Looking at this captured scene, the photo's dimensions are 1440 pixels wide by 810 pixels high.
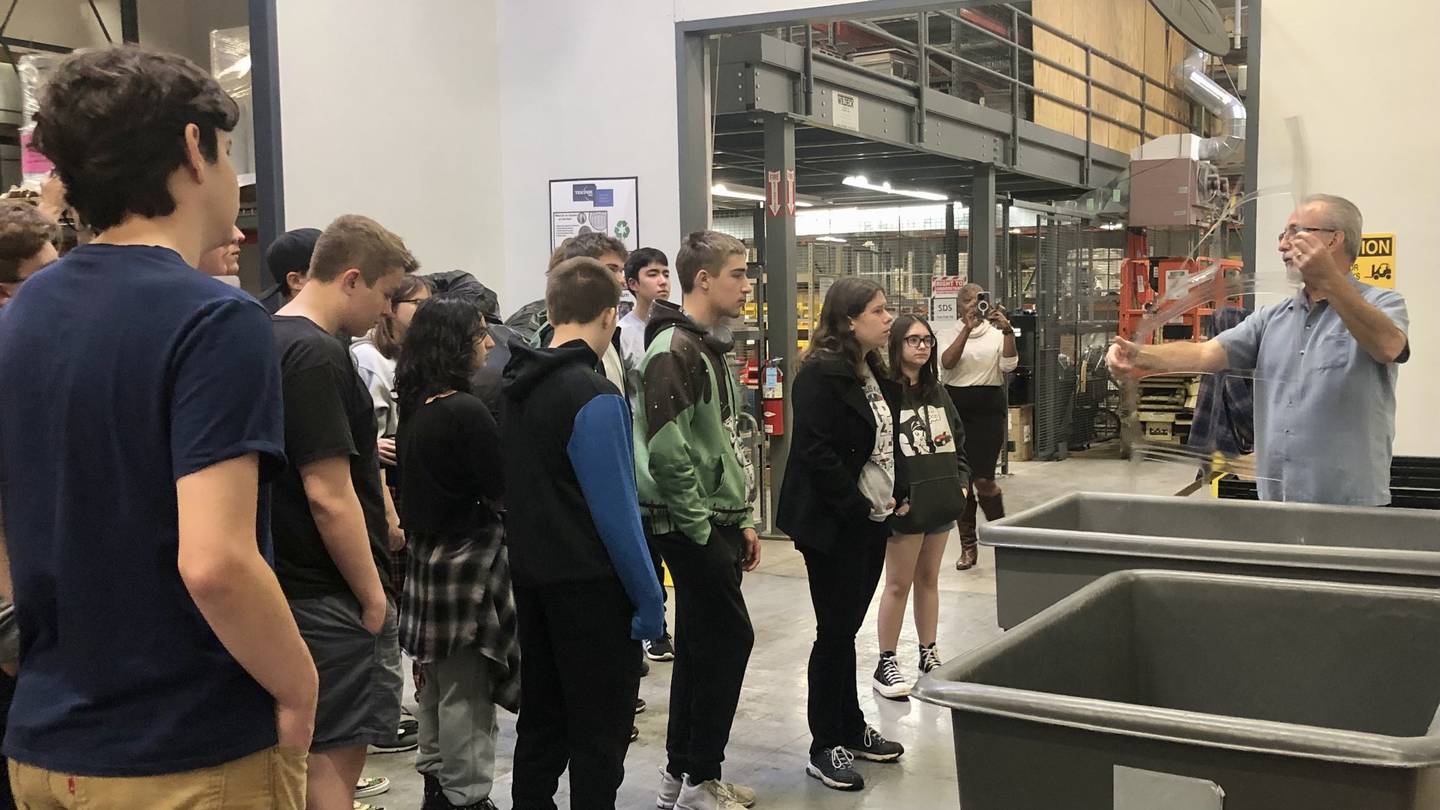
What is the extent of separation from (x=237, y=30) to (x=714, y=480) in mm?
3246

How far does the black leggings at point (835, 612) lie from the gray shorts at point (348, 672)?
144cm

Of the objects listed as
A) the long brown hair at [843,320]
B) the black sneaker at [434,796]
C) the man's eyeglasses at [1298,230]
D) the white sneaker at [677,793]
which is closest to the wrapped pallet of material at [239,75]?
the long brown hair at [843,320]

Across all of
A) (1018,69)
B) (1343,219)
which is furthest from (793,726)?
(1018,69)

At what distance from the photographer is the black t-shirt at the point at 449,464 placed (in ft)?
10.0

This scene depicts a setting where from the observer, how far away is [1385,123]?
4176mm

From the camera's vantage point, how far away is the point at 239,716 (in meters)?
1.34

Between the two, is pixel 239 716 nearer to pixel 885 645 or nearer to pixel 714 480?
pixel 714 480

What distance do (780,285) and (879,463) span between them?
154 inches

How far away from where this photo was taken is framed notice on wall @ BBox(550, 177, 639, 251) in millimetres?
5664

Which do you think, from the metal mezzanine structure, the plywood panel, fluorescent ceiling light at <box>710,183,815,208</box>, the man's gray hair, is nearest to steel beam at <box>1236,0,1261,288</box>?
the metal mezzanine structure

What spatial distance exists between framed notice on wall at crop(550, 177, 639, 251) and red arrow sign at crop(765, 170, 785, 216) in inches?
73.2

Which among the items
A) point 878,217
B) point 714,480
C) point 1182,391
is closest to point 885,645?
point 714,480

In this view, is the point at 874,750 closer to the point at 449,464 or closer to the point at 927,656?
the point at 927,656

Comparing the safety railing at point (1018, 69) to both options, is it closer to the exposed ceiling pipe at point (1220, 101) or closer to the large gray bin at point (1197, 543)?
the exposed ceiling pipe at point (1220, 101)
